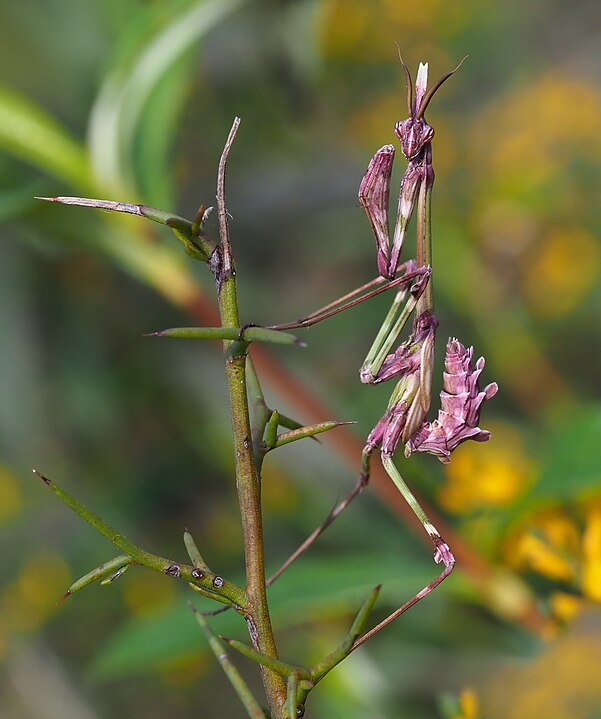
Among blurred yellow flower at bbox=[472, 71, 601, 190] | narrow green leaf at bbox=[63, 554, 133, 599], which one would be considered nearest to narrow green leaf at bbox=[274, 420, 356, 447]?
narrow green leaf at bbox=[63, 554, 133, 599]

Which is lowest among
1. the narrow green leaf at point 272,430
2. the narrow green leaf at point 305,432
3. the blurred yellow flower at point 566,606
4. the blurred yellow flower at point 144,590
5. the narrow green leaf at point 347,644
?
the blurred yellow flower at point 144,590

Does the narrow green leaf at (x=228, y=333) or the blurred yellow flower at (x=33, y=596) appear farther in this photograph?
the blurred yellow flower at (x=33, y=596)

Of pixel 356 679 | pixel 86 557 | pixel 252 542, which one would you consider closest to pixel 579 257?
pixel 356 679

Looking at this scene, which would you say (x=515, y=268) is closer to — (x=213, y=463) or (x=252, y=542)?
(x=213, y=463)

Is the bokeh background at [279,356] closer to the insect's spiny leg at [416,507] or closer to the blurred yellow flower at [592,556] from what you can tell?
the blurred yellow flower at [592,556]

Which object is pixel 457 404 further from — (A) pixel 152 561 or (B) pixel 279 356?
(B) pixel 279 356

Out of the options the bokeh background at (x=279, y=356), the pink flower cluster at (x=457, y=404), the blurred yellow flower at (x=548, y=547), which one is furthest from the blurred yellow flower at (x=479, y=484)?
the pink flower cluster at (x=457, y=404)

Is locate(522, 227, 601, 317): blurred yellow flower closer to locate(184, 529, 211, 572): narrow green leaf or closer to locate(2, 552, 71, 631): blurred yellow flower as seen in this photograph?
locate(2, 552, 71, 631): blurred yellow flower
